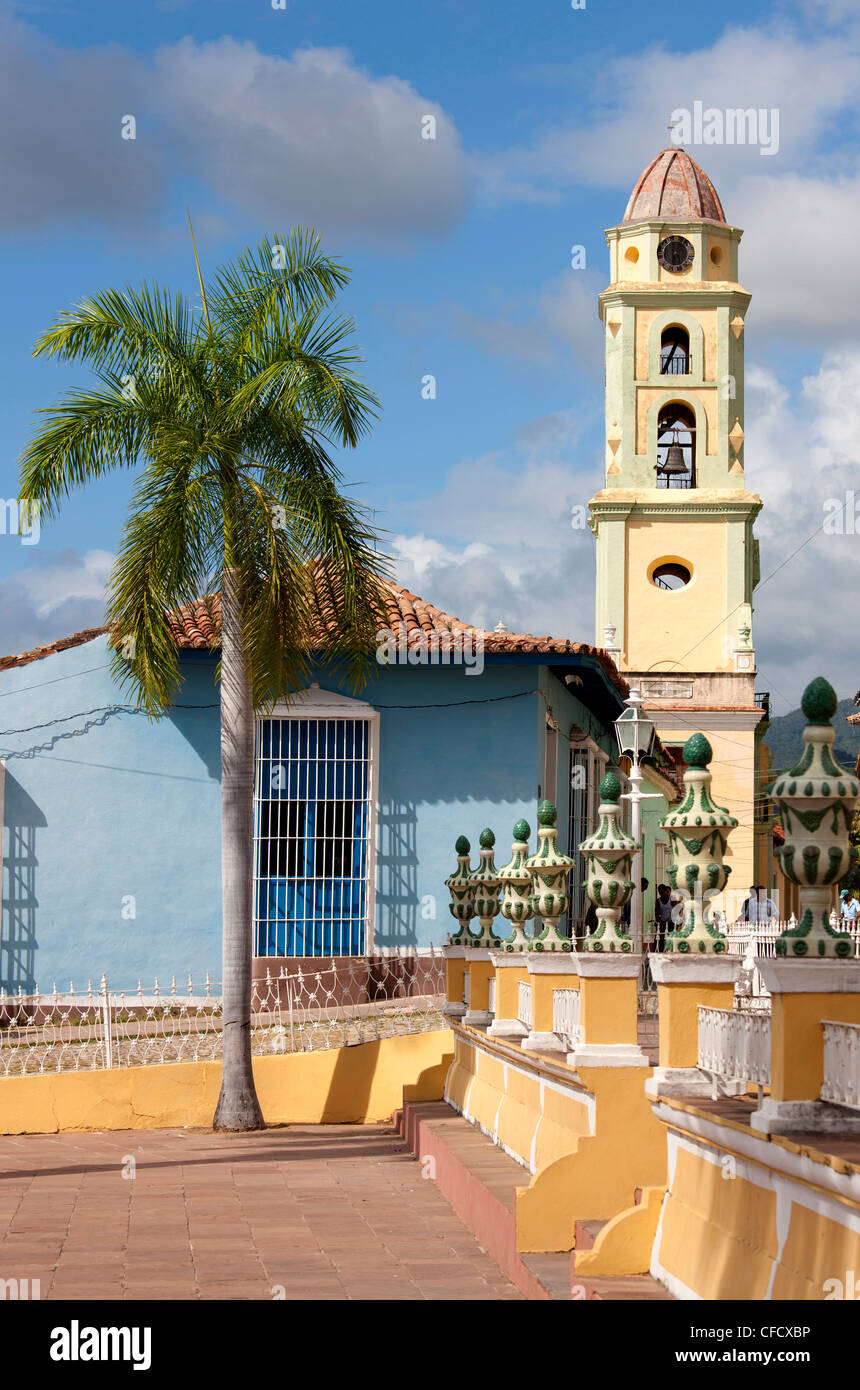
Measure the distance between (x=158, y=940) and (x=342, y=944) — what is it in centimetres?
182

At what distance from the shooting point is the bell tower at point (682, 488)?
105ft

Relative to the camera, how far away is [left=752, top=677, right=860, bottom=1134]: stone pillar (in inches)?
184

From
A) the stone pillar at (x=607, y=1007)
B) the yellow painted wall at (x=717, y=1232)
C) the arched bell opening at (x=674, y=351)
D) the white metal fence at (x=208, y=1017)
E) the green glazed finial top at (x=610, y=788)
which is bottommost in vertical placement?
the white metal fence at (x=208, y=1017)

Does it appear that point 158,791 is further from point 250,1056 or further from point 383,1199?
point 383,1199

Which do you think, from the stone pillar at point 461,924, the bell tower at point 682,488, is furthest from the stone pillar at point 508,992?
the bell tower at point 682,488

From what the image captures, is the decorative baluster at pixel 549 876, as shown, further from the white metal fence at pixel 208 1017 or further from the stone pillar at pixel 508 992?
the white metal fence at pixel 208 1017

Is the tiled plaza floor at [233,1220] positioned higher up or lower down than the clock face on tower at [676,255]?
lower down

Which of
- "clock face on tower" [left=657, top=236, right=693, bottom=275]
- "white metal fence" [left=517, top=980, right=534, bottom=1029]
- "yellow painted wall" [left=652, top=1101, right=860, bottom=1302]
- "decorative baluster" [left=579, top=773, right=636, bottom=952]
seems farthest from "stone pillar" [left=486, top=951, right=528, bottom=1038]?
"clock face on tower" [left=657, top=236, right=693, bottom=275]

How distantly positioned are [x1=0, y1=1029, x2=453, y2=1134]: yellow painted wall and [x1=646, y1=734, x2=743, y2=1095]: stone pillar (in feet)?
22.4

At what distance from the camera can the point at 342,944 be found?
16.3 metres

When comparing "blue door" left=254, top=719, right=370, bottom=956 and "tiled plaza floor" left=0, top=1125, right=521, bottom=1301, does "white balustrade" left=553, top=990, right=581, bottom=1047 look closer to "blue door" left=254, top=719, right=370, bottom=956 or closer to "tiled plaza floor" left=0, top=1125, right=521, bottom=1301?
"tiled plaza floor" left=0, top=1125, right=521, bottom=1301

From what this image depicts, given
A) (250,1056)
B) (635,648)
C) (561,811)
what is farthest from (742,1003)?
(635,648)

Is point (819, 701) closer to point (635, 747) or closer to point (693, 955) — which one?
point (693, 955)
